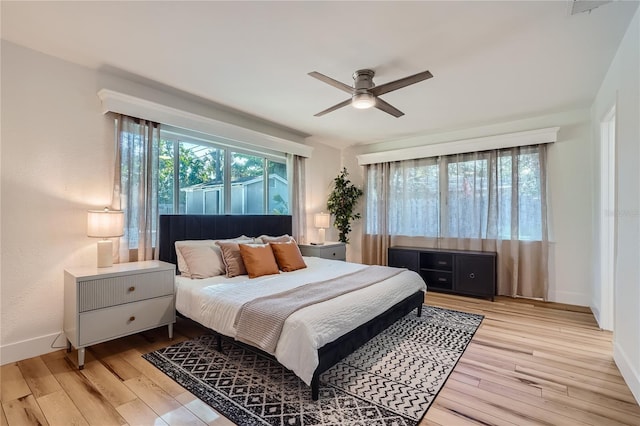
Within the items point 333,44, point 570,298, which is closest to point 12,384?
point 333,44

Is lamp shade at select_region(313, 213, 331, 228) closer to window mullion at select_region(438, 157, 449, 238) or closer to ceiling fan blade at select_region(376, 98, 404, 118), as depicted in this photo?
window mullion at select_region(438, 157, 449, 238)

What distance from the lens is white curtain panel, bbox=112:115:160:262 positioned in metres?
3.04

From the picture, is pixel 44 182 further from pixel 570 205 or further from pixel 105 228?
pixel 570 205

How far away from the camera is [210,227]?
3734 millimetres

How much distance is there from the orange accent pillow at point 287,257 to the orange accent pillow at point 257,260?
13 centimetres

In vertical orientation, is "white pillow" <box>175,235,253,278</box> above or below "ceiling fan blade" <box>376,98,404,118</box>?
below

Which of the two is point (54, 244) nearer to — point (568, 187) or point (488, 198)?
point (488, 198)

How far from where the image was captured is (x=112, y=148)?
3.02 meters

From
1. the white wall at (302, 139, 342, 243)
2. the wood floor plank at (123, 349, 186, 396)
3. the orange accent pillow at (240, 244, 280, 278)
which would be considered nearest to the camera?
the wood floor plank at (123, 349, 186, 396)

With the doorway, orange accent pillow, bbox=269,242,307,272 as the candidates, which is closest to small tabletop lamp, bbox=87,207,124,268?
orange accent pillow, bbox=269,242,307,272

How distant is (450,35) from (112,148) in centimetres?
327

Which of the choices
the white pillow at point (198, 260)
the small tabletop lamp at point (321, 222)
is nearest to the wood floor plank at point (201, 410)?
the white pillow at point (198, 260)

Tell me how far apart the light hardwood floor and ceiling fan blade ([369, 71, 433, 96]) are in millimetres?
2322

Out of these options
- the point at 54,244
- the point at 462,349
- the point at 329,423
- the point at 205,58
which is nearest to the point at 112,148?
the point at 54,244
